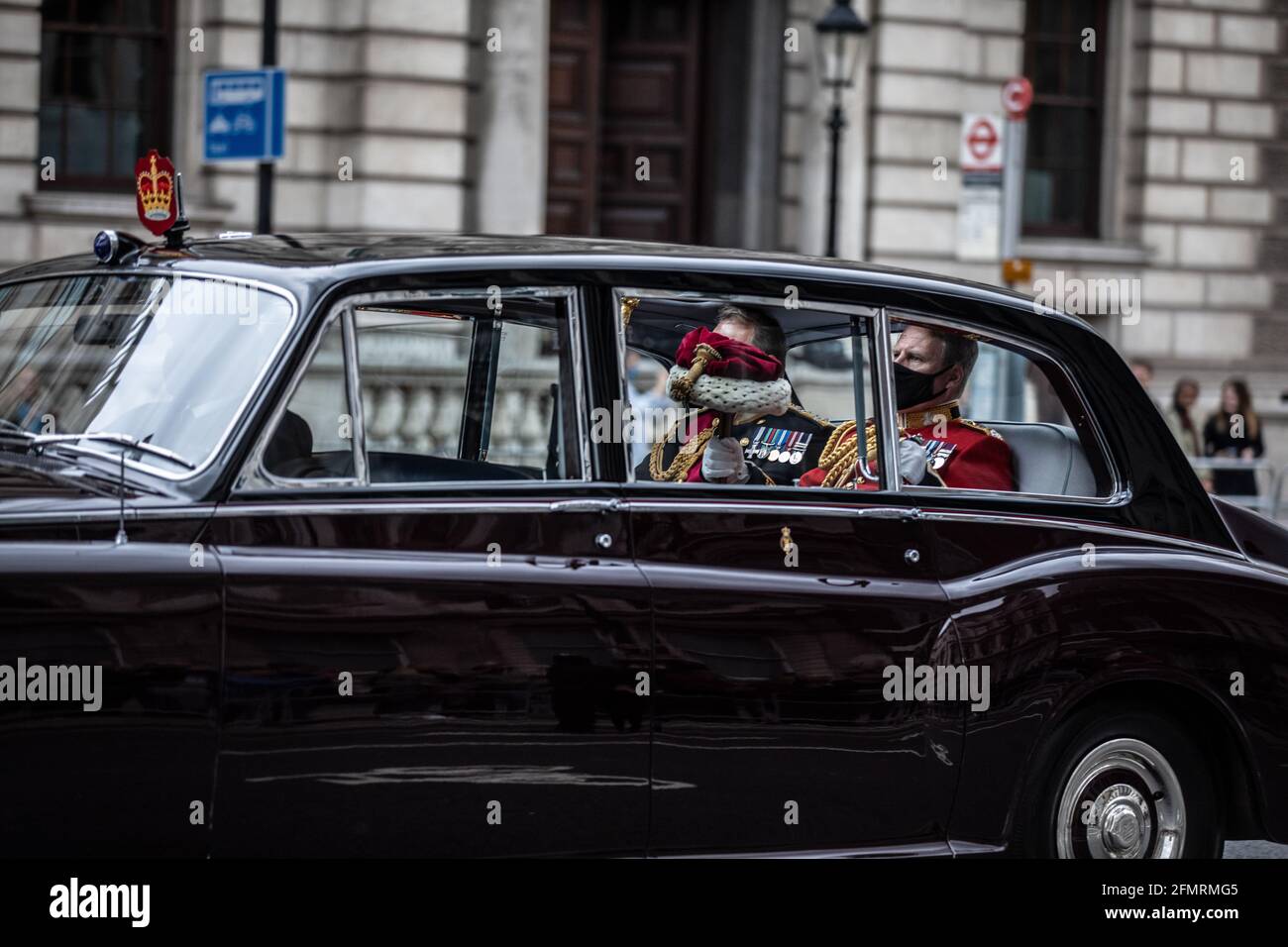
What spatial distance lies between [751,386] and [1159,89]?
65.4 feet

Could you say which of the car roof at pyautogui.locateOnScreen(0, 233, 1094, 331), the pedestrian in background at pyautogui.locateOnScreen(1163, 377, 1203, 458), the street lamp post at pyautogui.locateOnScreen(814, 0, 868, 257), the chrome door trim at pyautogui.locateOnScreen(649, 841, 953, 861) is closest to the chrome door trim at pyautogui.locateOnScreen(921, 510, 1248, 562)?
the car roof at pyautogui.locateOnScreen(0, 233, 1094, 331)

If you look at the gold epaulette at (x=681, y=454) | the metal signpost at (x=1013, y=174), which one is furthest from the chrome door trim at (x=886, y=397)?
the metal signpost at (x=1013, y=174)

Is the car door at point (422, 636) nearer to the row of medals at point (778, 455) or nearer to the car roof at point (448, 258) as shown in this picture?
the car roof at point (448, 258)

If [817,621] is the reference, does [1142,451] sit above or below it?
above

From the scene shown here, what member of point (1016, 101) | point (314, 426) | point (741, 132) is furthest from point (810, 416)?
point (741, 132)

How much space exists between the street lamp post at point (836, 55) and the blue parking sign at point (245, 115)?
737cm

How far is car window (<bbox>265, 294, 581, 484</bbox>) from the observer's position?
15.4 feet

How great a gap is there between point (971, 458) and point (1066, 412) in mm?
316

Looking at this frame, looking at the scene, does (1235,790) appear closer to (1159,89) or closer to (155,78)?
(155,78)

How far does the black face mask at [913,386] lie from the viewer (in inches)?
217
